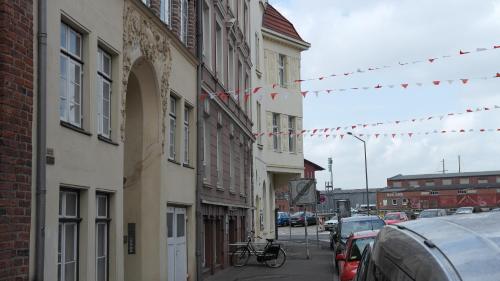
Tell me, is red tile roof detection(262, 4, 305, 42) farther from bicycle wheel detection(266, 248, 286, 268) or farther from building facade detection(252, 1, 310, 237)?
bicycle wheel detection(266, 248, 286, 268)

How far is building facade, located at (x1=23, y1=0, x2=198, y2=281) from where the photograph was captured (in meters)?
9.51

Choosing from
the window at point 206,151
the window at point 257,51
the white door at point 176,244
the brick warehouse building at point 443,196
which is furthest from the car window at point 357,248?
the brick warehouse building at point 443,196

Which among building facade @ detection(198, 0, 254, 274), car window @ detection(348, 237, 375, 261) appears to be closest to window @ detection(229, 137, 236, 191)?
building facade @ detection(198, 0, 254, 274)

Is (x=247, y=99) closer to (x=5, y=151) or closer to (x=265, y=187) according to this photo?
(x=265, y=187)

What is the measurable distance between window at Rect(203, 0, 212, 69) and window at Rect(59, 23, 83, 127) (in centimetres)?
1043

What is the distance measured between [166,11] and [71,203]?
22.2ft

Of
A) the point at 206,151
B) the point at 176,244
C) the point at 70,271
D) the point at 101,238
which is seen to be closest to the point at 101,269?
the point at 101,238

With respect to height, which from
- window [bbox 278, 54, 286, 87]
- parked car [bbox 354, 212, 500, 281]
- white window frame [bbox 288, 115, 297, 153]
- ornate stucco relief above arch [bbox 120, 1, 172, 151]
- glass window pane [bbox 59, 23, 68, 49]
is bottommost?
parked car [bbox 354, 212, 500, 281]

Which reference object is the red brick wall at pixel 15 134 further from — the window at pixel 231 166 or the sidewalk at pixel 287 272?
the window at pixel 231 166

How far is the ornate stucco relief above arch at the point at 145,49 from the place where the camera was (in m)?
12.4

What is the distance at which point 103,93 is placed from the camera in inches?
460

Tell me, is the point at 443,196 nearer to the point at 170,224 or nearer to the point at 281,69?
the point at 281,69

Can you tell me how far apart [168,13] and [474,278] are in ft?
47.7

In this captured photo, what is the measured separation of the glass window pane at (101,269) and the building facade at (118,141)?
17mm
